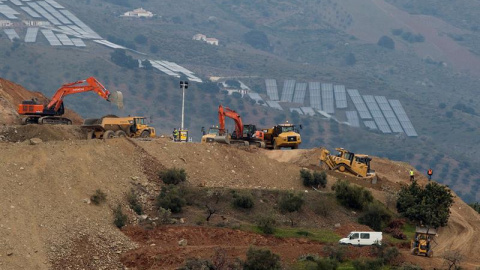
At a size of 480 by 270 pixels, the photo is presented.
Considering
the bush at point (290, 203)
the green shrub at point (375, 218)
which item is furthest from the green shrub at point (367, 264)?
the green shrub at point (375, 218)

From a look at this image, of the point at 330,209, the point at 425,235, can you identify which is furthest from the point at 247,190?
the point at 425,235

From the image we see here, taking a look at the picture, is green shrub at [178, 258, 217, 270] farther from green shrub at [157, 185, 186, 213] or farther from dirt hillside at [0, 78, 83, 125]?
dirt hillside at [0, 78, 83, 125]

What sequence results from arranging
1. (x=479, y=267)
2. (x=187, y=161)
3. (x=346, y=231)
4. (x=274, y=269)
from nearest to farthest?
1. (x=274, y=269)
2. (x=479, y=267)
3. (x=346, y=231)
4. (x=187, y=161)

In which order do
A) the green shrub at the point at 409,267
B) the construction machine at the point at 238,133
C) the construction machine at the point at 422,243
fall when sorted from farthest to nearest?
the construction machine at the point at 238,133, the construction machine at the point at 422,243, the green shrub at the point at 409,267

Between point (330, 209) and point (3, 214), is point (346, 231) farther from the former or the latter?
point (3, 214)

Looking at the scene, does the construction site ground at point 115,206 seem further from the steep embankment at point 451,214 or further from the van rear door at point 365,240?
the van rear door at point 365,240

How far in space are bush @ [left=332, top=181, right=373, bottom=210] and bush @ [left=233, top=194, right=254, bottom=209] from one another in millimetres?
6238

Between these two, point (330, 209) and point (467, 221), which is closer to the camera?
point (330, 209)

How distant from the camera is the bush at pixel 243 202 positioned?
6103cm

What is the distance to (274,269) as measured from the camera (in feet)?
→ 163

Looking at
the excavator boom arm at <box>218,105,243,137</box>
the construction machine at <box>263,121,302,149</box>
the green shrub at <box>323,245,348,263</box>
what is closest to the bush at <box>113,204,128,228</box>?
the green shrub at <box>323,245,348,263</box>

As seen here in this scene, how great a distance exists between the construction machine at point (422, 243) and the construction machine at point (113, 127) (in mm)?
19956

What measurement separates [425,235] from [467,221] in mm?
12612

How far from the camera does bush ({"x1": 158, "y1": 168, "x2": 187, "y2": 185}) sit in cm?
6197
